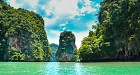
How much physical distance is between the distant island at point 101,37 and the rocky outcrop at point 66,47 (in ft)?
90.4

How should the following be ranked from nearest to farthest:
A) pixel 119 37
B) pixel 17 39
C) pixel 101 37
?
pixel 119 37 → pixel 101 37 → pixel 17 39

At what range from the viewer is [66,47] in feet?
400

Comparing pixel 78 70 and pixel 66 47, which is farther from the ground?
pixel 66 47

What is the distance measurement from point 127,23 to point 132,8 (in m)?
2.18

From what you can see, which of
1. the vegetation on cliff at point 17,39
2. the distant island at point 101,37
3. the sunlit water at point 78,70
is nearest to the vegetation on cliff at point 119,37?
the distant island at point 101,37

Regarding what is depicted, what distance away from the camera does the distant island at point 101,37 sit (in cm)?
4078

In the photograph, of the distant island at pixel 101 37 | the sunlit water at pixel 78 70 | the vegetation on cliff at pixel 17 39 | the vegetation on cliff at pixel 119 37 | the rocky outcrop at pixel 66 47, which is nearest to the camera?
the sunlit water at pixel 78 70

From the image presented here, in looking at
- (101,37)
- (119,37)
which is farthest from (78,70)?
(101,37)

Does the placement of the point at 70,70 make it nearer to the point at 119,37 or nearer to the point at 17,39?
the point at 119,37

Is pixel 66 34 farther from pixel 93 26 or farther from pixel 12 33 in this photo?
pixel 93 26

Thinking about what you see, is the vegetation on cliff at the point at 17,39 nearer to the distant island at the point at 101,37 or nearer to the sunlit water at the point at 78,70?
the distant island at the point at 101,37

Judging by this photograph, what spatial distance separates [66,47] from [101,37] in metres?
75.3

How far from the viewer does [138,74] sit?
15.8 meters

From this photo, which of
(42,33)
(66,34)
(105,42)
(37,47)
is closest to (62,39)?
(66,34)
